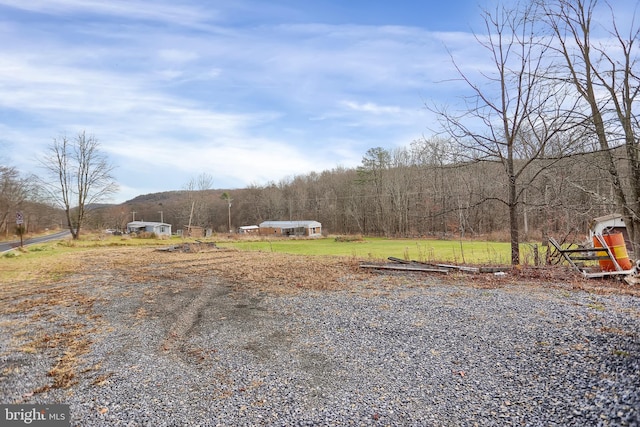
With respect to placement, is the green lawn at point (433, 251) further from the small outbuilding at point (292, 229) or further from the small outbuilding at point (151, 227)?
the small outbuilding at point (151, 227)

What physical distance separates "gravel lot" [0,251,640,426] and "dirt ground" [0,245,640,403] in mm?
49

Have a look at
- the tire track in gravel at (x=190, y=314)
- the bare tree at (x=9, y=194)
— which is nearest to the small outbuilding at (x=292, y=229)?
the bare tree at (x=9, y=194)

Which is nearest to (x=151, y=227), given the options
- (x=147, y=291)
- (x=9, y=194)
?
(x=9, y=194)

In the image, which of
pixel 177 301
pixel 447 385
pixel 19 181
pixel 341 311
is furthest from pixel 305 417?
pixel 19 181

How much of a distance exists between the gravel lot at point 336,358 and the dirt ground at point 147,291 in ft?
0.16

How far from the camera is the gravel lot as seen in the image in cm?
298

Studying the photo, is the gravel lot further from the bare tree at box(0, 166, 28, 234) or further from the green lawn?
the bare tree at box(0, 166, 28, 234)

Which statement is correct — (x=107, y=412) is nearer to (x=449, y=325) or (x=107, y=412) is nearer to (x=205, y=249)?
(x=449, y=325)

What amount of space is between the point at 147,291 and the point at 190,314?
3000 mm

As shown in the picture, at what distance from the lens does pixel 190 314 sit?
6559 mm

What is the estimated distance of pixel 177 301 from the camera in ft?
25.3

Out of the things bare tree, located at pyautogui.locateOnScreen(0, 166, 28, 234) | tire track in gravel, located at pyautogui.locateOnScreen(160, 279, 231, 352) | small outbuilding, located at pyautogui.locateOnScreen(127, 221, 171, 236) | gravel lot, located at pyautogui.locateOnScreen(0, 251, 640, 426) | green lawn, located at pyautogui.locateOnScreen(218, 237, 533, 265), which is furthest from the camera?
small outbuilding, located at pyautogui.locateOnScreen(127, 221, 171, 236)

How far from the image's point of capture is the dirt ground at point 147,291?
4.79m

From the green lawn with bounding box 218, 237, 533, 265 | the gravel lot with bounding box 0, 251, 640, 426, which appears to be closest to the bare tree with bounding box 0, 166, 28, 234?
the green lawn with bounding box 218, 237, 533, 265
